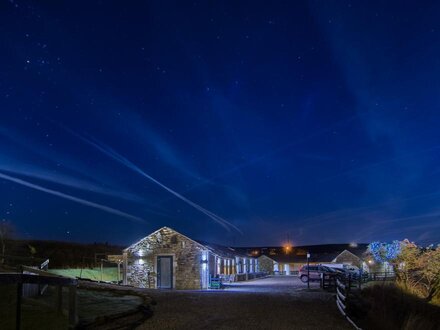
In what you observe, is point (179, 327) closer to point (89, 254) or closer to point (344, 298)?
point (344, 298)

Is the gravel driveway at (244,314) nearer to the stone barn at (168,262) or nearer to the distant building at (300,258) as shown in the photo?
the stone barn at (168,262)

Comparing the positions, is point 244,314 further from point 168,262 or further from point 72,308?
point 168,262

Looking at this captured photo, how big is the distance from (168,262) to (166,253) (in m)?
0.71

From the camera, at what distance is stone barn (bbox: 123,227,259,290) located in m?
38.8

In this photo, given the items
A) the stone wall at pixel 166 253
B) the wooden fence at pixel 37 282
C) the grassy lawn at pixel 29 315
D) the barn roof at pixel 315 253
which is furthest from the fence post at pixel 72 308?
the barn roof at pixel 315 253

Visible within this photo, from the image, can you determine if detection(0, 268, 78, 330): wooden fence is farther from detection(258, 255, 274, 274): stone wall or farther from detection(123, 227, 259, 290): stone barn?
detection(258, 255, 274, 274): stone wall

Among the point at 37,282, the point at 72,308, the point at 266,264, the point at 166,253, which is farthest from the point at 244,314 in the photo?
the point at 266,264

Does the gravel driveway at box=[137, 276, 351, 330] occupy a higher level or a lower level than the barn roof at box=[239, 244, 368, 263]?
lower

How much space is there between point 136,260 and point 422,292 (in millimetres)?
20899

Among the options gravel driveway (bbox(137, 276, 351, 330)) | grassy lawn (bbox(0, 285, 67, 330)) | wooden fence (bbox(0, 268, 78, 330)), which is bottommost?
gravel driveway (bbox(137, 276, 351, 330))

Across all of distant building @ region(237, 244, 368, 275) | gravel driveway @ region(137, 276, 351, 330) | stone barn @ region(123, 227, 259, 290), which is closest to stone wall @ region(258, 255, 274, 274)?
distant building @ region(237, 244, 368, 275)

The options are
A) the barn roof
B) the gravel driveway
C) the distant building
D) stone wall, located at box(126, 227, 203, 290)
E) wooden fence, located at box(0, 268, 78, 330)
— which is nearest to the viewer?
wooden fence, located at box(0, 268, 78, 330)

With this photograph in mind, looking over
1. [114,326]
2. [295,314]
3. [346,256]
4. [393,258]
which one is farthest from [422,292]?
[346,256]

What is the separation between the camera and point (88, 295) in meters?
20.1
